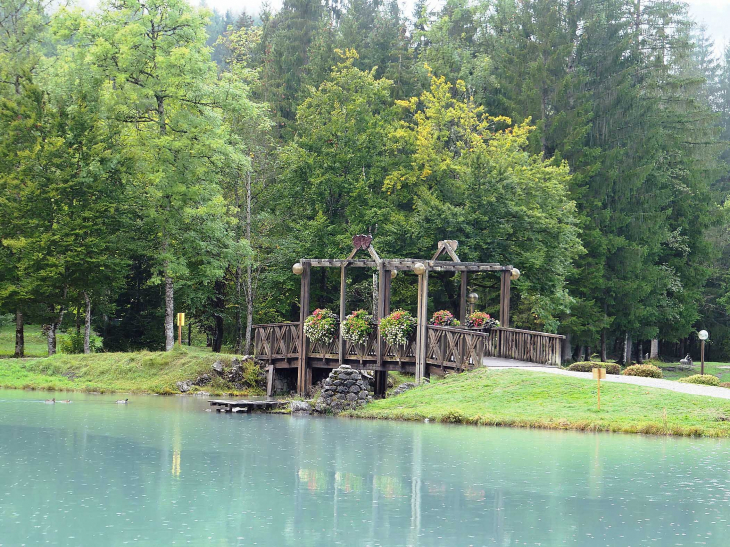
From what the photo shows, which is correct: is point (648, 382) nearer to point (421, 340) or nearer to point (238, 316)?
point (421, 340)

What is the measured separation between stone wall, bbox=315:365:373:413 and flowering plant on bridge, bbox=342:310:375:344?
9.64 ft

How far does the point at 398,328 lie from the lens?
93.0ft

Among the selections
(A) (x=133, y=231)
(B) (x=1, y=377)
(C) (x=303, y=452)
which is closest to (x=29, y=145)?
(A) (x=133, y=231)

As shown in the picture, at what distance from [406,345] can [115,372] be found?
38.1 ft

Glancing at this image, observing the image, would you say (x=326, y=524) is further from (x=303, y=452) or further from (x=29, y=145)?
(x=29, y=145)

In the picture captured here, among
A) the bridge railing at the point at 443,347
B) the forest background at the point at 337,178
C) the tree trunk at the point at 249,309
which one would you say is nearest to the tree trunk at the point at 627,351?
the forest background at the point at 337,178

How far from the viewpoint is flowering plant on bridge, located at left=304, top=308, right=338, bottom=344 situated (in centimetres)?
2997

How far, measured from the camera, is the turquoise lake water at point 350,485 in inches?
480

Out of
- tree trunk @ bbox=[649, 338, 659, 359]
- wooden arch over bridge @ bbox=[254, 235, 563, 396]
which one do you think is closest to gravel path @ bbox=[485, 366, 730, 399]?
wooden arch over bridge @ bbox=[254, 235, 563, 396]

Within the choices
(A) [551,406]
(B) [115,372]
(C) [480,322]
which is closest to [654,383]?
(A) [551,406]

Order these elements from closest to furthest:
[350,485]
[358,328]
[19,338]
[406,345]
A: [350,485]
[406,345]
[358,328]
[19,338]

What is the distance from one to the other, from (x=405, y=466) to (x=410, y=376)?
57.6 ft

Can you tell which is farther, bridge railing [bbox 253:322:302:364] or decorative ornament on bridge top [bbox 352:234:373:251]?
bridge railing [bbox 253:322:302:364]

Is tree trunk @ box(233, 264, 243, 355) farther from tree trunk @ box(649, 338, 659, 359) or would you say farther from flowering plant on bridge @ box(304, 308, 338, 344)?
tree trunk @ box(649, 338, 659, 359)
